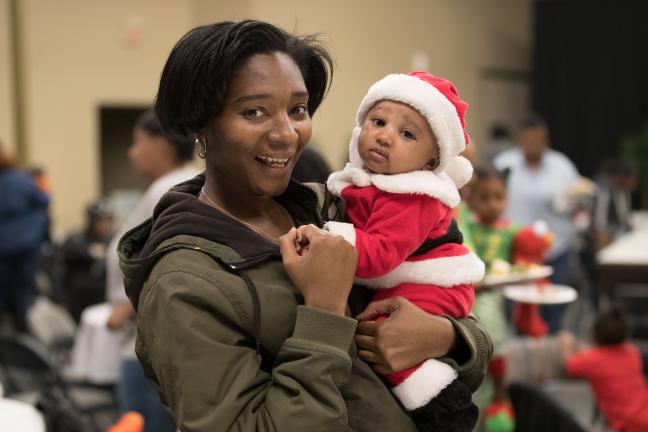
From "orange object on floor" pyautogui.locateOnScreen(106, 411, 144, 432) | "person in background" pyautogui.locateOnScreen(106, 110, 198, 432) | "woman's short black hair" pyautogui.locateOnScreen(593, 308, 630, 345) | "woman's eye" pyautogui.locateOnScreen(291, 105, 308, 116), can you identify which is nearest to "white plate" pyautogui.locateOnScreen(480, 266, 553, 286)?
"woman's short black hair" pyautogui.locateOnScreen(593, 308, 630, 345)

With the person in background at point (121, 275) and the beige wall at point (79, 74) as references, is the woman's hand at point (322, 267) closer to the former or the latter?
the person in background at point (121, 275)

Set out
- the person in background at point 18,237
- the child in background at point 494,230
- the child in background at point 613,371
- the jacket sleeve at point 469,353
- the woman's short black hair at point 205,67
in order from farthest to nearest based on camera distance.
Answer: the person in background at point 18,237 < the child in background at point 494,230 < the child in background at point 613,371 < the jacket sleeve at point 469,353 < the woman's short black hair at point 205,67

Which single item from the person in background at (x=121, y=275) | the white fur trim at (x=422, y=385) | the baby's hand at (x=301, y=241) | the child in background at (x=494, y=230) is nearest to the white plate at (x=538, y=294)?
the child in background at (x=494, y=230)

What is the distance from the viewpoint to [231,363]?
1283 mm

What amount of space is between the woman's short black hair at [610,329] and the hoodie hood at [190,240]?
309 centimetres

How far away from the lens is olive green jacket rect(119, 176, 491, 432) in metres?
1.27

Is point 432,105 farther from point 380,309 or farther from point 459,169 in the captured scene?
point 380,309

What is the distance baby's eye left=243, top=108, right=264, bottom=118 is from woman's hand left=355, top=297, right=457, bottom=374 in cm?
37

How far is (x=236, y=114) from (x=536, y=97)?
13.4 m

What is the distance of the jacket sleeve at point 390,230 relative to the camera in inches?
59.1

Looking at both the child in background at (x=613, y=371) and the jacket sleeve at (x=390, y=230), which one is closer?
the jacket sleeve at (x=390, y=230)

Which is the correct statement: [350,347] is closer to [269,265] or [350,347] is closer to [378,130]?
[269,265]

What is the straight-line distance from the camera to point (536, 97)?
14281mm

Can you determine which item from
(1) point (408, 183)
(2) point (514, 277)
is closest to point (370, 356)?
(1) point (408, 183)
